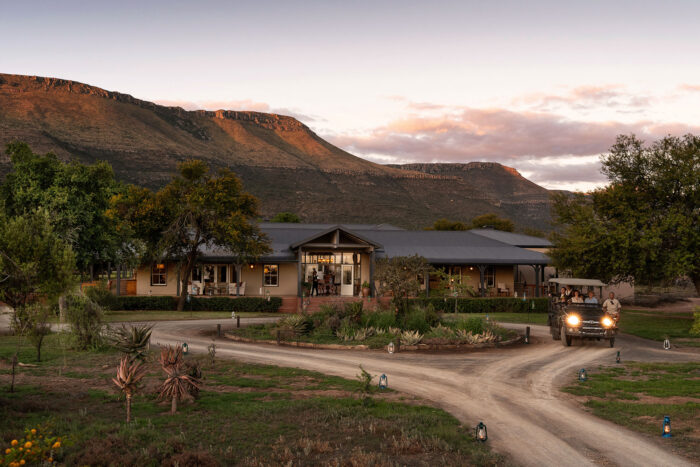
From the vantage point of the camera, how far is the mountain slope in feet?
360

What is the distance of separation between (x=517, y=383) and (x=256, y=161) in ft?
458

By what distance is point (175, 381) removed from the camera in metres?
10.5

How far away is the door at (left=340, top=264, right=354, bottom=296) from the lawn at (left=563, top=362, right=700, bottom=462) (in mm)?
24621

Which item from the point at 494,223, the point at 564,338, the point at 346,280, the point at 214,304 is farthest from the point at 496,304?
the point at 494,223

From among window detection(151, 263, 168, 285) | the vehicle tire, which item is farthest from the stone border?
window detection(151, 263, 168, 285)

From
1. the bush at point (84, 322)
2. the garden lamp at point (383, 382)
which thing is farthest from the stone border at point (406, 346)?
the garden lamp at point (383, 382)

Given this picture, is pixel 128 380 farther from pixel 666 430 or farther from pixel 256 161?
pixel 256 161

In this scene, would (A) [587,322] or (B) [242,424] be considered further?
(A) [587,322]

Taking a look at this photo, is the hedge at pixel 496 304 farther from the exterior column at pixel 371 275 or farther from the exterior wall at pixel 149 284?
the exterior wall at pixel 149 284

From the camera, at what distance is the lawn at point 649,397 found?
9814 mm

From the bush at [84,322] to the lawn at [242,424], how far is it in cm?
395

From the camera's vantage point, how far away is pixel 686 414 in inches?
421

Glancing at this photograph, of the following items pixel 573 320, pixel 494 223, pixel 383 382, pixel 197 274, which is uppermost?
pixel 494 223

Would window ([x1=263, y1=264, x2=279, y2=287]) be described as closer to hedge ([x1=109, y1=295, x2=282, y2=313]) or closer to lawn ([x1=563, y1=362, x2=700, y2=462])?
hedge ([x1=109, y1=295, x2=282, y2=313])
